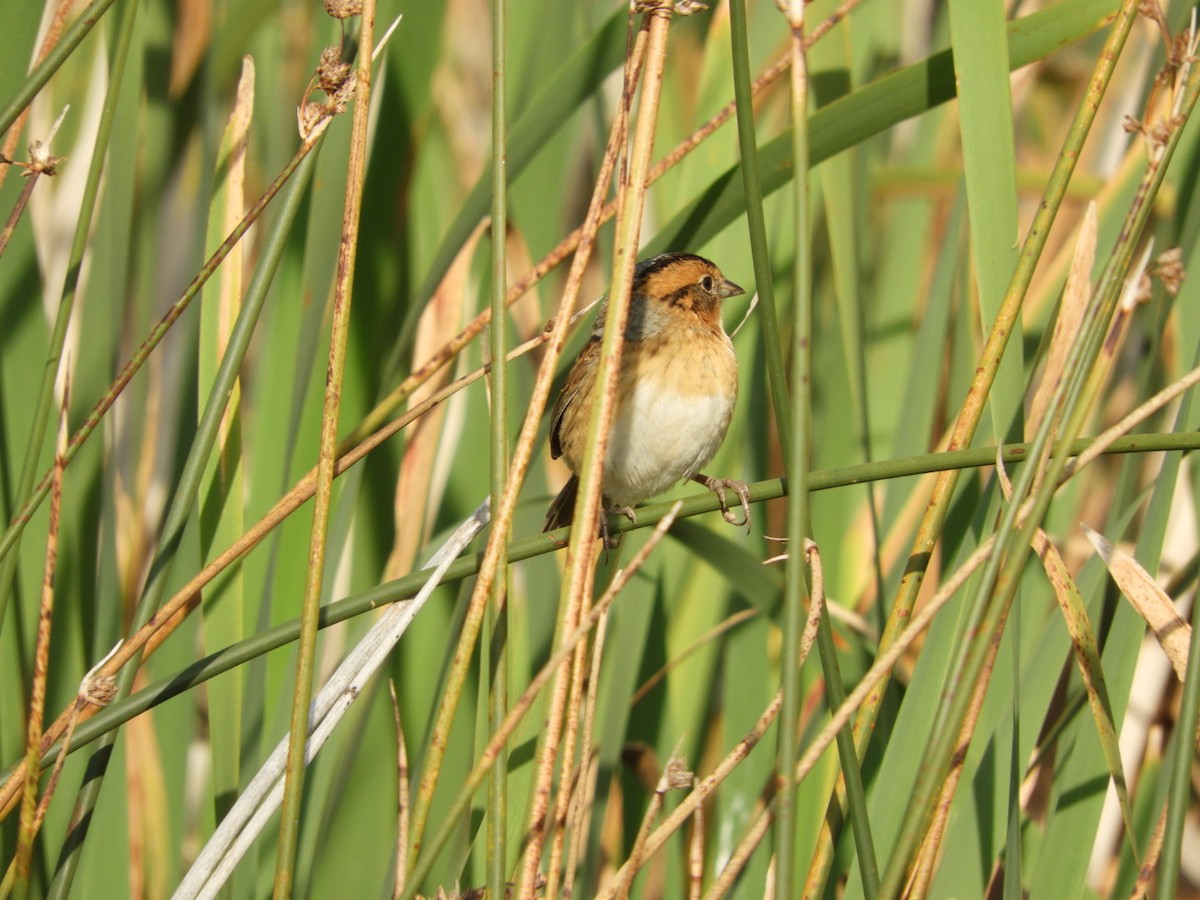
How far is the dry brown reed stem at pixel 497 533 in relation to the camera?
48.3 inches

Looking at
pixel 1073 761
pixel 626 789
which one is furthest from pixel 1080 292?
pixel 626 789

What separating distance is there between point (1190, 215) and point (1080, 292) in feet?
0.68

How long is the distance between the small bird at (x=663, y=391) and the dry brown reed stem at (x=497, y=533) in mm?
753

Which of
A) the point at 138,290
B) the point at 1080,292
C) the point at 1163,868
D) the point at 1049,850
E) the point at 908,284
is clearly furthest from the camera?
the point at 908,284

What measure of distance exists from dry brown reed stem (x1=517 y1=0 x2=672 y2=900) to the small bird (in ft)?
2.79

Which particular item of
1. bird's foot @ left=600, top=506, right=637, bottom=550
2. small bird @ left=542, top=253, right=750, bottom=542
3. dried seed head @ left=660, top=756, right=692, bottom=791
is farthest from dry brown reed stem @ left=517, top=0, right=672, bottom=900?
small bird @ left=542, top=253, right=750, bottom=542

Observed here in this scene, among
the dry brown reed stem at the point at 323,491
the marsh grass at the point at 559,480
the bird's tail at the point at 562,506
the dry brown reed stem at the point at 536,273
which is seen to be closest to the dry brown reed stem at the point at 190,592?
the marsh grass at the point at 559,480

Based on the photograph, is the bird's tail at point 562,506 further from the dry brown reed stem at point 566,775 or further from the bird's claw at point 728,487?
the dry brown reed stem at point 566,775

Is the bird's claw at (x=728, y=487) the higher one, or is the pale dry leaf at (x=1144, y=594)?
the bird's claw at (x=728, y=487)

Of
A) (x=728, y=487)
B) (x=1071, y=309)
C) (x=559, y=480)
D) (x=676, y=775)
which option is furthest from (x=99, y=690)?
(x=559, y=480)

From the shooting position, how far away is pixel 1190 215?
177 cm

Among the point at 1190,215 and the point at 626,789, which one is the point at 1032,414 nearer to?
the point at 1190,215

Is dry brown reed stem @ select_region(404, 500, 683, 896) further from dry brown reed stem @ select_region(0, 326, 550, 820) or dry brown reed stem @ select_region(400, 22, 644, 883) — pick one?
dry brown reed stem @ select_region(0, 326, 550, 820)

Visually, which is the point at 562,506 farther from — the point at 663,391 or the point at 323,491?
the point at 323,491
